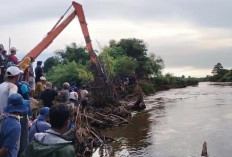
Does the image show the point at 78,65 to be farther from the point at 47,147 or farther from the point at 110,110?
the point at 47,147

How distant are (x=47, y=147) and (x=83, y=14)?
62.1ft

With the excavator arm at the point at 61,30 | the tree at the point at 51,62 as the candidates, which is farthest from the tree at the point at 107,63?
the tree at the point at 51,62

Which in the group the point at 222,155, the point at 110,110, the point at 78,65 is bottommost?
the point at 222,155

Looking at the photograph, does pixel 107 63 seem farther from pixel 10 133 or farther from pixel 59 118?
pixel 59 118

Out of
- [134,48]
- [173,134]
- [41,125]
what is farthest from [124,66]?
[41,125]

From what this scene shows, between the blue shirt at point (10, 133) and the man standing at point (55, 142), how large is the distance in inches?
36.7

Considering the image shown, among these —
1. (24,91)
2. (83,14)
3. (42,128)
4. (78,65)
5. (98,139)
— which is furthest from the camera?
(78,65)

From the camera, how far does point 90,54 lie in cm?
2283

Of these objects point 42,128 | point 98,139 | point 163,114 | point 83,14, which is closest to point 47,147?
point 42,128

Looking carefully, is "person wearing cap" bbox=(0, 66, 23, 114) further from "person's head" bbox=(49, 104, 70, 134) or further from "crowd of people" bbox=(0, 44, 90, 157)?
"person's head" bbox=(49, 104, 70, 134)

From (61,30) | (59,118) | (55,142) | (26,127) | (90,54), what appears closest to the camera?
(55,142)

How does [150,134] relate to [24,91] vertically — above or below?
below

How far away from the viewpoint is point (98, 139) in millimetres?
15828

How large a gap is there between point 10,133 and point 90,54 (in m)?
18.0
